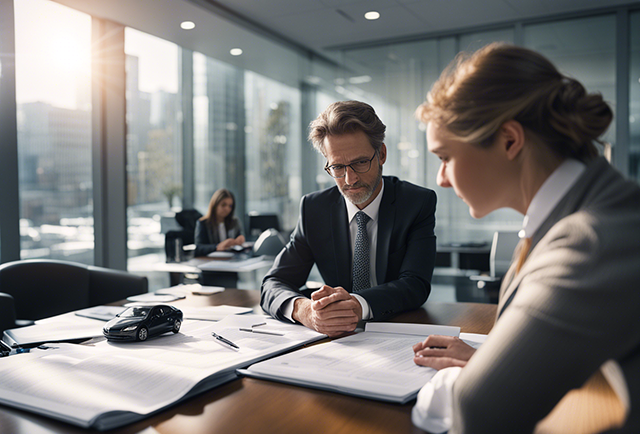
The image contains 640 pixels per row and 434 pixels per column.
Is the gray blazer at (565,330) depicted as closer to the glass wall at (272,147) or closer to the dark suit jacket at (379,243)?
the dark suit jacket at (379,243)

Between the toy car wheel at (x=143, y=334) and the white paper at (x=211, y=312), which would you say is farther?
the white paper at (x=211, y=312)

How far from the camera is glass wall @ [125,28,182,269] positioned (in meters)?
5.62

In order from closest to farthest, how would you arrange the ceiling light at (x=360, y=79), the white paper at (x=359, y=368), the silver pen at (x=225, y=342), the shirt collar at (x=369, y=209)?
the white paper at (x=359, y=368) < the silver pen at (x=225, y=342) < the shirt collar at (x=369, y=209) < the ceiling light at (x=360, y=79)

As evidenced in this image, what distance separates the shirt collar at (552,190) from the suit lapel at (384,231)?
113cm

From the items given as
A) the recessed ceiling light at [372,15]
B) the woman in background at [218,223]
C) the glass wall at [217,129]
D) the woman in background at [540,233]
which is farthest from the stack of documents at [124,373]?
the glass wall at [217,129]

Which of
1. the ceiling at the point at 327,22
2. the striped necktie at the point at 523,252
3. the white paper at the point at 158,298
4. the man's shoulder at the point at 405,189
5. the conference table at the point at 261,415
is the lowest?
the conference table at the point at 261,415

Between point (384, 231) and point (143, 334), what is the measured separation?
1.02 metres

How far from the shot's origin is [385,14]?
561 centimetres

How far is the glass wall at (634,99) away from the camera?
555 cm

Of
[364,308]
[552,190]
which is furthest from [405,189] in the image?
[552,190]

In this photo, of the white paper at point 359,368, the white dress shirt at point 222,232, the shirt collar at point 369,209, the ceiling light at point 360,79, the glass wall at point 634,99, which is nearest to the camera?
the white paper at point 359,368

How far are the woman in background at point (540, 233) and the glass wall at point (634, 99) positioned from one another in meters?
5.64

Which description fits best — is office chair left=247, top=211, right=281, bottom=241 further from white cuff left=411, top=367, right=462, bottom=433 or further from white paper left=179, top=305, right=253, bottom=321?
white cuff left=411, top=367, right=462, bottom=433

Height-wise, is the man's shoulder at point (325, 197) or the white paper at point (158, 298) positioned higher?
the man's shoulder at point (325, 197)
